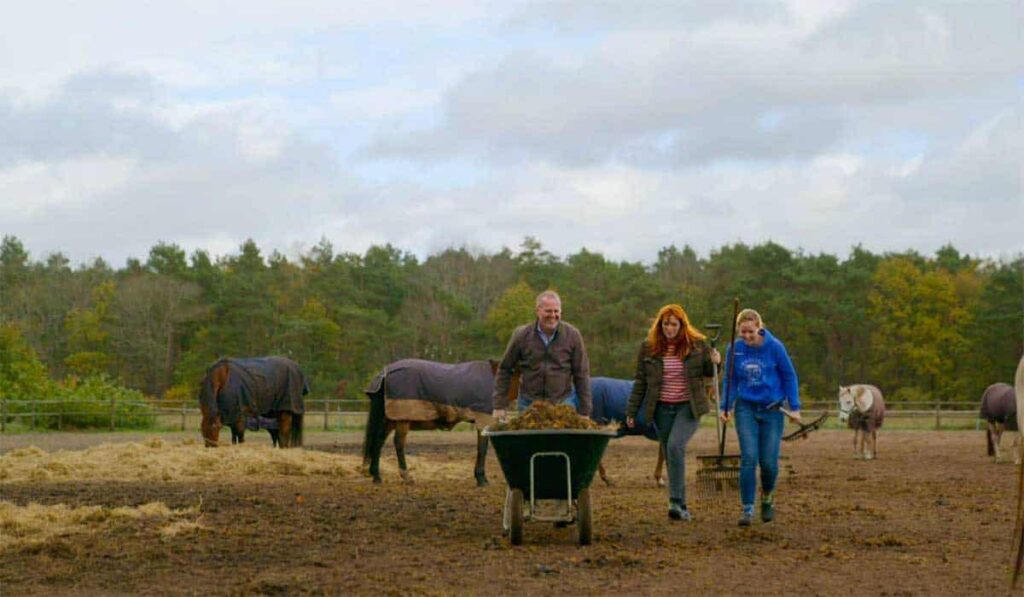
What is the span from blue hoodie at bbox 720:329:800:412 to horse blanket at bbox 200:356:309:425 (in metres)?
10.6

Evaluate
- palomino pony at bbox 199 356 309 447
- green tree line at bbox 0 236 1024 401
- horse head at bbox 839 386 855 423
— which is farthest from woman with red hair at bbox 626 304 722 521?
green tree line at bbox 0 236 1024 401

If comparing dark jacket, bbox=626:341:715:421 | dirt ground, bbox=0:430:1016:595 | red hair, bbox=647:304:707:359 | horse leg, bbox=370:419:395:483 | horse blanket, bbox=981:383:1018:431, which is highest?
red hair, bbox=647:304:707:359

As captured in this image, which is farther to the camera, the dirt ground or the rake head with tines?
the rake head with tines

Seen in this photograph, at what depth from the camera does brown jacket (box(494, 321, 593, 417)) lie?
963 cm

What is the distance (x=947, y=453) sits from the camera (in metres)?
23.1

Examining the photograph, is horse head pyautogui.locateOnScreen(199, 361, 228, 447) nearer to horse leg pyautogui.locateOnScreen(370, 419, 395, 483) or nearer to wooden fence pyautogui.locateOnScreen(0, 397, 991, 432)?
horse leg pyautogui.locateOnScreen(370, 419, 395, 483)

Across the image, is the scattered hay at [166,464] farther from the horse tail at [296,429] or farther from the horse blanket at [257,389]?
the horse tail at [296,429]

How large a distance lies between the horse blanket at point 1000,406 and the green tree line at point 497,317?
2969cm

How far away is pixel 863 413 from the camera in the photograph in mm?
22125

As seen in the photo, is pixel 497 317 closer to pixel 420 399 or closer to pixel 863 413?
pixel 863 413

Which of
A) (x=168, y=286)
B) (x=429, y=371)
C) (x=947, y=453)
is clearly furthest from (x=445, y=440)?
(x=168, y=286)

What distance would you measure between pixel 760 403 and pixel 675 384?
68cm

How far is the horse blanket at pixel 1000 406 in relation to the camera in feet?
70.4

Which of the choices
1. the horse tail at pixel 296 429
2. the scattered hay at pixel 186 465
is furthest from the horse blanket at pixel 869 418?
the horse tail at pixel 296 429
